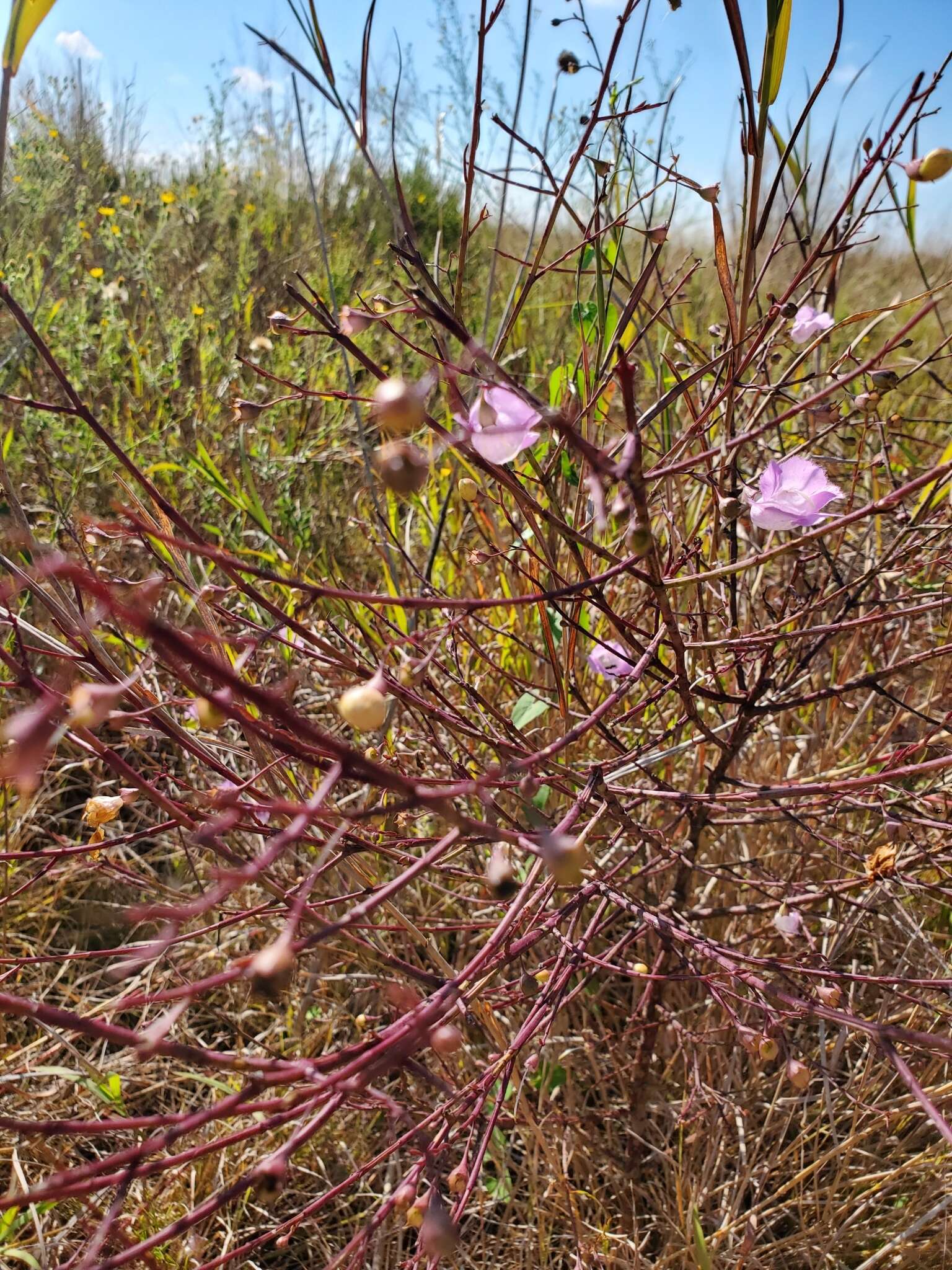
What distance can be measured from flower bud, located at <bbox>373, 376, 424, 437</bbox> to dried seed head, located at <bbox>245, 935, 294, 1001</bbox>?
0.17 metres

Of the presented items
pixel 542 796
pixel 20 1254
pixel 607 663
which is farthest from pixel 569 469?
pixel 20 1254

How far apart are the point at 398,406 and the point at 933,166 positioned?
0.37m

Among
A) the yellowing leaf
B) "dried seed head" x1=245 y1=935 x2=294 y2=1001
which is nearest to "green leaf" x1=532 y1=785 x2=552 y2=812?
"dried seed head" x1=245 y1=935 x2=294 y2=1001

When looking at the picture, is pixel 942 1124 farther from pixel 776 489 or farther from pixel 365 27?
pixel 365 27

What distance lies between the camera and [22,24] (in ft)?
1.23

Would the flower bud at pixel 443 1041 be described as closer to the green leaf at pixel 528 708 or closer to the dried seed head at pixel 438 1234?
the dried seed head at pixel 438 1234

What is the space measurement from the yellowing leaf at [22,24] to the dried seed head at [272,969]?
40 cm

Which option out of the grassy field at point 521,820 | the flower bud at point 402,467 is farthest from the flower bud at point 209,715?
the flower bud at point 402,467

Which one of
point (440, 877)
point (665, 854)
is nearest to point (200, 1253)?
point (440, 877)

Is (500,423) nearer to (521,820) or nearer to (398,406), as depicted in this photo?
(398,406)

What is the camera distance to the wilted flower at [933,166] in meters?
0.45

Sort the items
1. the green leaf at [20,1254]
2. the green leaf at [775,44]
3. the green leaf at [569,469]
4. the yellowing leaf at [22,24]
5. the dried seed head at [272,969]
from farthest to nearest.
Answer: the green leaf at [569,469], the green leaf at [20,1254], the green leaf at [775,44], the yellowing leaf at [22,24], the dried seed head at [272,969]

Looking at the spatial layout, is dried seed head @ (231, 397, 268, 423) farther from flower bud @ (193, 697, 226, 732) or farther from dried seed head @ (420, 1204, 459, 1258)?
dried seed head @ (420, 1204, 459, 1258)

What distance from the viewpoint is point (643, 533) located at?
338mm
